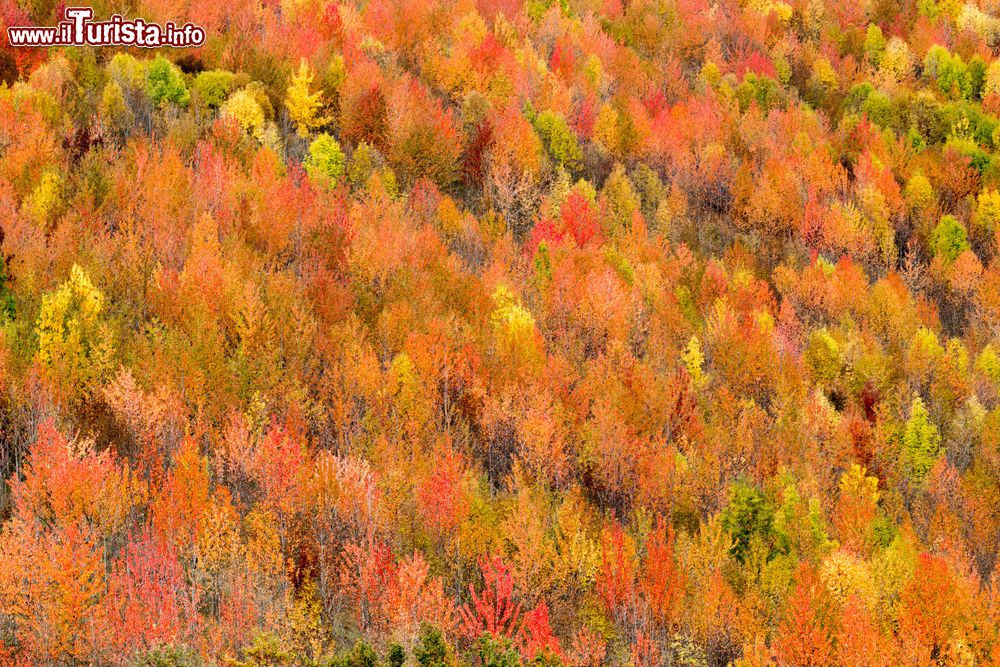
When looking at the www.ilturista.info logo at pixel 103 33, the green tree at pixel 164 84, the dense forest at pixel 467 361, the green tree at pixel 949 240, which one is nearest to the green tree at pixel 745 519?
the dense forest at pixel 467 361

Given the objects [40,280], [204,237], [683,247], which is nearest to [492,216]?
[683,247]

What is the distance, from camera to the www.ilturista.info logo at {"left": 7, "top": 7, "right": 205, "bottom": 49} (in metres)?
52.4

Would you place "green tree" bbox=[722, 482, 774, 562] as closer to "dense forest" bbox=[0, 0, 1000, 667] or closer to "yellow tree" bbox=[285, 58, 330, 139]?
"dense forest" bbox=[0, 0, 1000, 667]

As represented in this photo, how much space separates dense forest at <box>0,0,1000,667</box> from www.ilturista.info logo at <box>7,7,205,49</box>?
0.74 meters

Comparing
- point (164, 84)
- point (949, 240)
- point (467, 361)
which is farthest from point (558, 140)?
point (949, 240)

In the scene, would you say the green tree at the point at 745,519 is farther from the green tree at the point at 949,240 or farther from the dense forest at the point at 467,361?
the green tree at the point at 949,240

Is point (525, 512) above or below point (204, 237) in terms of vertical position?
below

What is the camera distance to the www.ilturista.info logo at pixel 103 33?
52.4 metres

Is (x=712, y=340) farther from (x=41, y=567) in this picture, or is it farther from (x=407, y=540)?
(x=41, y=567)

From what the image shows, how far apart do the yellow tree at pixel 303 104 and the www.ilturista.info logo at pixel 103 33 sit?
20.7 feet

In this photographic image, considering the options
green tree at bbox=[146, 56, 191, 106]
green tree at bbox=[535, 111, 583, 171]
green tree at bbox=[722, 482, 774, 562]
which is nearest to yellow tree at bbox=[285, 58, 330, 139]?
green tree at bbox=[146, 56, 191, 106]

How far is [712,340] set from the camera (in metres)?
50.6

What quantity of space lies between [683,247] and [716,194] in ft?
36.9

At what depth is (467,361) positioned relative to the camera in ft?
138
